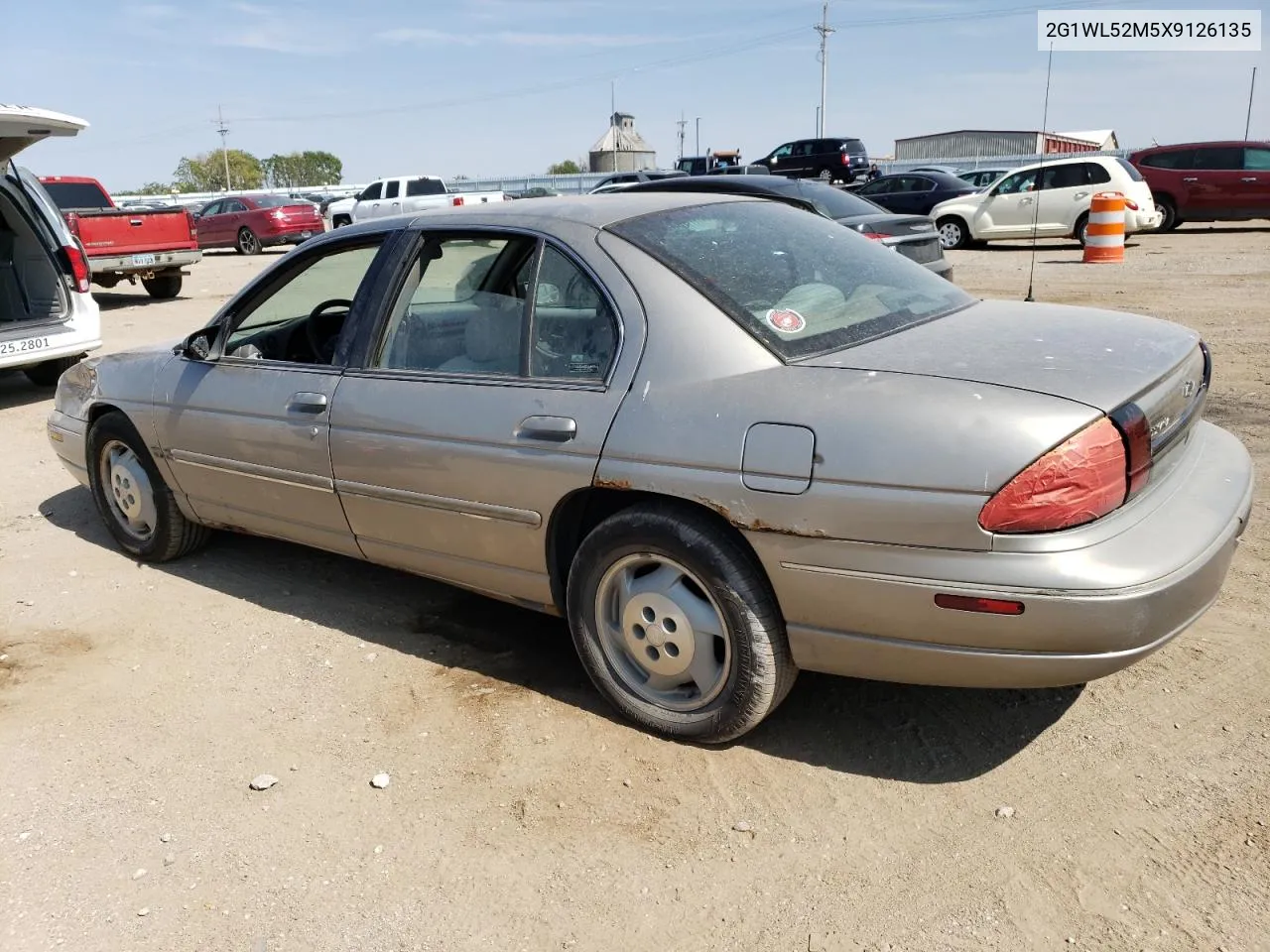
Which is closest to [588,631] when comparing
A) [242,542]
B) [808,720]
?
[808,720]

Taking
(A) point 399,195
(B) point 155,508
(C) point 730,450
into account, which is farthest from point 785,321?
(A) point 399,195

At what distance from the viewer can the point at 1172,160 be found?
19344 millimetres

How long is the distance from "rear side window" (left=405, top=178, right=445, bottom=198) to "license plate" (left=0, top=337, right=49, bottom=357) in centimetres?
1920

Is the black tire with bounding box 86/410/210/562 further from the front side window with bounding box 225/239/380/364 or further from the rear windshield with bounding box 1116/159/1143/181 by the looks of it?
the rear windshield with bounding box 1116/159/1143/181

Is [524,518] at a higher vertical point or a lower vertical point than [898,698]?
higher

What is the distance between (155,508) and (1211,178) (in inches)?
782

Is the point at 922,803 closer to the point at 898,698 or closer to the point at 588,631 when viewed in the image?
the point at 898,698

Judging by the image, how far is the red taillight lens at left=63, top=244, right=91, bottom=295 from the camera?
862cm

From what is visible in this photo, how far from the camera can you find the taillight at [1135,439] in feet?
8.39

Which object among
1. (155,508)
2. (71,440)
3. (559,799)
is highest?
(71,440)

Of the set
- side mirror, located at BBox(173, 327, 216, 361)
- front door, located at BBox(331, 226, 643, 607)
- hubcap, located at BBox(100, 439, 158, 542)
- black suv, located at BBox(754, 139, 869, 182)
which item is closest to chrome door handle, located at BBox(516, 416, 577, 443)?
front door, located at BBox(331, 226, 643, 607)

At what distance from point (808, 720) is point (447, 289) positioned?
6.50 ft

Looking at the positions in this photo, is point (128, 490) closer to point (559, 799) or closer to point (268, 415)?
point (268, 415)

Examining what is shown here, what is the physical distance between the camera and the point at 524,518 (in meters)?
3.29
